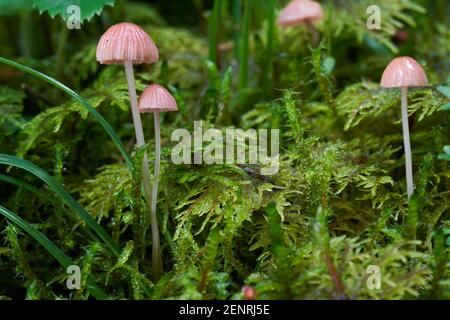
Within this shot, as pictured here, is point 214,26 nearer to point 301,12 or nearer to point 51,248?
point 301,12

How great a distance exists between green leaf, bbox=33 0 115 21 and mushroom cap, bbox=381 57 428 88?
0.63 meters

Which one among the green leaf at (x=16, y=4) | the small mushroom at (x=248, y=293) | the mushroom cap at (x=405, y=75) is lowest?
the small mushroom at (x=248, y=293)

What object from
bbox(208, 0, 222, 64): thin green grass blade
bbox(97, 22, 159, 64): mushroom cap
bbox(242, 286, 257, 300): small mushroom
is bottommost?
bbox(242, 286, 257, 300): small mushroom

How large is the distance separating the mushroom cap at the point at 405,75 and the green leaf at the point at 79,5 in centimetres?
63

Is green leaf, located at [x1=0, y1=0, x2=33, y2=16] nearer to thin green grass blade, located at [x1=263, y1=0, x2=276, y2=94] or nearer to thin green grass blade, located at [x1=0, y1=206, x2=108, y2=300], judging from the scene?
thin green grass blade, located at [x1=263, y1=0, x2=276, y2=94]

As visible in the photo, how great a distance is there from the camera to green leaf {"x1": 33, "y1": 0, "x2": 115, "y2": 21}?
43.4 inches

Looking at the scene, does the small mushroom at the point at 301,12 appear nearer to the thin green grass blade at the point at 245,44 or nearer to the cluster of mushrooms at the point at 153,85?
the thin green grass blade at the point at 245,44

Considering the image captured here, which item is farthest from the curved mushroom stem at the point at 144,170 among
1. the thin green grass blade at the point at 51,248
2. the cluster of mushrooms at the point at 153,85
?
the thin green grass blade at the point at 51,248

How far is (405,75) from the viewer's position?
928 mm

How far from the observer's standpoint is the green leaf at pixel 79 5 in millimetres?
1103

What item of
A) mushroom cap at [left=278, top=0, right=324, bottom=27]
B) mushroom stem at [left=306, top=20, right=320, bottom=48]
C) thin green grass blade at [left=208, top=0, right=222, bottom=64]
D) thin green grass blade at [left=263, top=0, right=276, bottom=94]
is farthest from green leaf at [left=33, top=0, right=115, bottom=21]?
mushroom stem at [left=306, top=20, right=320, bottom=48]

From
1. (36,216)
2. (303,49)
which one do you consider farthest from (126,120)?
(303,49)
